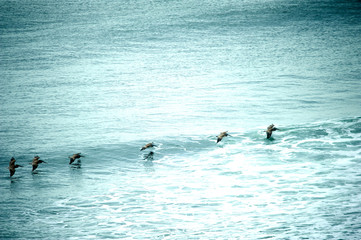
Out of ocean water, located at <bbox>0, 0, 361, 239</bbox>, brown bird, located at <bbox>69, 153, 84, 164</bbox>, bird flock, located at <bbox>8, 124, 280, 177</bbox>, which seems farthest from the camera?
brown bird, located at <bbox>69, 153, 84, 164</bbox>

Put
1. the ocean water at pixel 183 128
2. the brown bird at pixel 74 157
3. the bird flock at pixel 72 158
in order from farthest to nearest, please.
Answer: the brown bird at pixel 74 157, the bird flock at pixel 72 158, the ocean water at pixel 183 128

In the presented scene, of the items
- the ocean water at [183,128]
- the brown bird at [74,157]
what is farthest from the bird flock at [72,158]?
the ocean water at [183,128]

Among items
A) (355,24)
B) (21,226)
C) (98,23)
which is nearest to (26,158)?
(21,226)

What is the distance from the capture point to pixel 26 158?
84.5 feet

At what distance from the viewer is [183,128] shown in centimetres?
3052

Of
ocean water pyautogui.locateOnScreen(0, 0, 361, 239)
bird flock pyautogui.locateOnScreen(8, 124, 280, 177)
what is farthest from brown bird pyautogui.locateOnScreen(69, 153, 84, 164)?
ocean water pyautogui.locateOnScreen(0, 0, 361, 239)

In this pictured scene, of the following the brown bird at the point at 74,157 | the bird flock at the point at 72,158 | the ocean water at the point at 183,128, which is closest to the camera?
the ocean water at the point at 183,128

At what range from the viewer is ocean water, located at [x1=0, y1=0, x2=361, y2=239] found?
64.5 ft

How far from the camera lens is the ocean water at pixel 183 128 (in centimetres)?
1967

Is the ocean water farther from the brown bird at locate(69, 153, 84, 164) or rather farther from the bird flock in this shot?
the brown bird at locate(69, 153, 84, 164)

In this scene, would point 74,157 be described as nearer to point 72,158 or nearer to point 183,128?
point 72,158

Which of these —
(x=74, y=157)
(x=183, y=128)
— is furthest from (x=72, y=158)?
(x=183, y=128)

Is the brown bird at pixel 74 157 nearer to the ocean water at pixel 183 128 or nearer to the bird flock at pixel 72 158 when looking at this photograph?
the bird flock at pixel 72 158

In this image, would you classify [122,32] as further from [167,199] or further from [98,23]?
[167,199]
